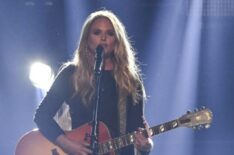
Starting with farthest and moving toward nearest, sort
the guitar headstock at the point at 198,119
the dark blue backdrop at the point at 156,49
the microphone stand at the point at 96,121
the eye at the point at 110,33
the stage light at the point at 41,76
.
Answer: the dark blue backdrop at the point at 156,49 < the stage light at the point at 41,76 < the guitar headstock at the point at 198,119 < the eye at the point at 110,33 < the microphone stand at the point at 96,121

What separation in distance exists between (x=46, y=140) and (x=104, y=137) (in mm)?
551

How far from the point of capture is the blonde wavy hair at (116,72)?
4.24 metres

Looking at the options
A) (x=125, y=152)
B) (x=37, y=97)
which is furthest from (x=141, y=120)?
(x=37, y=97)

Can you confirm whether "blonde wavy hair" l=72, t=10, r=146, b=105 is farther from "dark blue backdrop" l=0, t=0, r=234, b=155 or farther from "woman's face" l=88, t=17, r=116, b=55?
"dark blue backdrop" l=0, t=0, r=234, b=155

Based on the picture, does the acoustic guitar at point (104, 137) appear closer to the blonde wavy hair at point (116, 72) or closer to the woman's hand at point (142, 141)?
the woman's hand at point (142, 141)

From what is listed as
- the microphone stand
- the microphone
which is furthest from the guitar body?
the microphone

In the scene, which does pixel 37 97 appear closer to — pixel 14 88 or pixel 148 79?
pixel 14 88

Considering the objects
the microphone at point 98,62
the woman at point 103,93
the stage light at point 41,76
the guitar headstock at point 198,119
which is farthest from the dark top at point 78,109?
the stage light at point 41,76

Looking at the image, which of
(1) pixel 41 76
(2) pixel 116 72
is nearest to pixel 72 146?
(2) pixel 116 72

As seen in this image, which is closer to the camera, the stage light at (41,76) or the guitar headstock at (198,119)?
the guitar headstock at (198,119)

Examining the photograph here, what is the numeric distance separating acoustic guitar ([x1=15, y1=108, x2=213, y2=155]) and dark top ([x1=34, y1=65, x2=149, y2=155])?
0.07m

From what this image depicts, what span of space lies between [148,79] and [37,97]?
1.34 meters

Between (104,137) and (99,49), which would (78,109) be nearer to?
(104,137)

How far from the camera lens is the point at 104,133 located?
4070 mm
